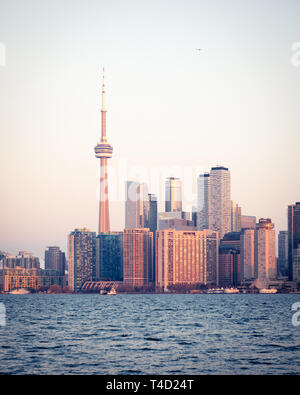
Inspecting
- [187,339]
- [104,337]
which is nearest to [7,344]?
[104,337]

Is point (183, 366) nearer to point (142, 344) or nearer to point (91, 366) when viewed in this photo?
point (91, 366)

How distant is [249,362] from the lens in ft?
183

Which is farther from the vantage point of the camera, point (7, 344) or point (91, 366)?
point (7, 344)

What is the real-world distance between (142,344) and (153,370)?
59.0ft

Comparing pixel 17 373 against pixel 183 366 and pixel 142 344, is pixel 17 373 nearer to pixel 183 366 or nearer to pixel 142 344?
pixel 183 366
